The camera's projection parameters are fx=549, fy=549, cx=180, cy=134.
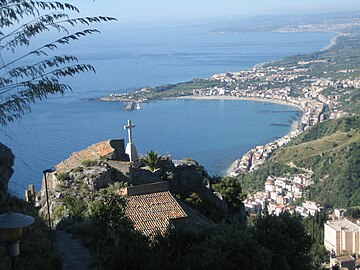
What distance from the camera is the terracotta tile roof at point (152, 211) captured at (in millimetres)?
7949

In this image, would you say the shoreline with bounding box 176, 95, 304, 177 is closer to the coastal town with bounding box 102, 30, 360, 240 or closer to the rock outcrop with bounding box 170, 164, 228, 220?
the coastal town with bounding box 102, 30, 360, 240

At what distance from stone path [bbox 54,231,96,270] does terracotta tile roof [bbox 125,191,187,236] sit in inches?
61.8

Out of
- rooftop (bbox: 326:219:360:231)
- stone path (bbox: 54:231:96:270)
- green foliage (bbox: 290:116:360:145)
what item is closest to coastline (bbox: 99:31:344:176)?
green foliage (bbox: 290:116:360:145)

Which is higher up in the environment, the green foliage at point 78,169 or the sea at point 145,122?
the green foliage at point 78,169

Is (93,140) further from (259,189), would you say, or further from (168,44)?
(168,44)

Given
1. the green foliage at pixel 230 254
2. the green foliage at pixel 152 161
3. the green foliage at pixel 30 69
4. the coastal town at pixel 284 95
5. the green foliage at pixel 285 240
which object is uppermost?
the green foliage at pixel 30 69

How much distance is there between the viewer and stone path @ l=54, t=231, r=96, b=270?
5.26 meters

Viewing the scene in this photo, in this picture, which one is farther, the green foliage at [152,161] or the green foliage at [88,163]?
the green foliage at [152,161]

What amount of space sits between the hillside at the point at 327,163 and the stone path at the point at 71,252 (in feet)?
103

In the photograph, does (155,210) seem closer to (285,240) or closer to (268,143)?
(285,240)

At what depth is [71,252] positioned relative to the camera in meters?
5.71

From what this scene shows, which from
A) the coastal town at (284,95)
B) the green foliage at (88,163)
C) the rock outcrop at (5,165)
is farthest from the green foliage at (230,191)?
the coastal town at (284,95)

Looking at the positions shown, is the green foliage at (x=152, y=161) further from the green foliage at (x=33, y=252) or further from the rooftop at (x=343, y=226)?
the rooftop at (x=343, y=226)

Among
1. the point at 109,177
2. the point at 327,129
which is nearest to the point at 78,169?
the point at 109,177
